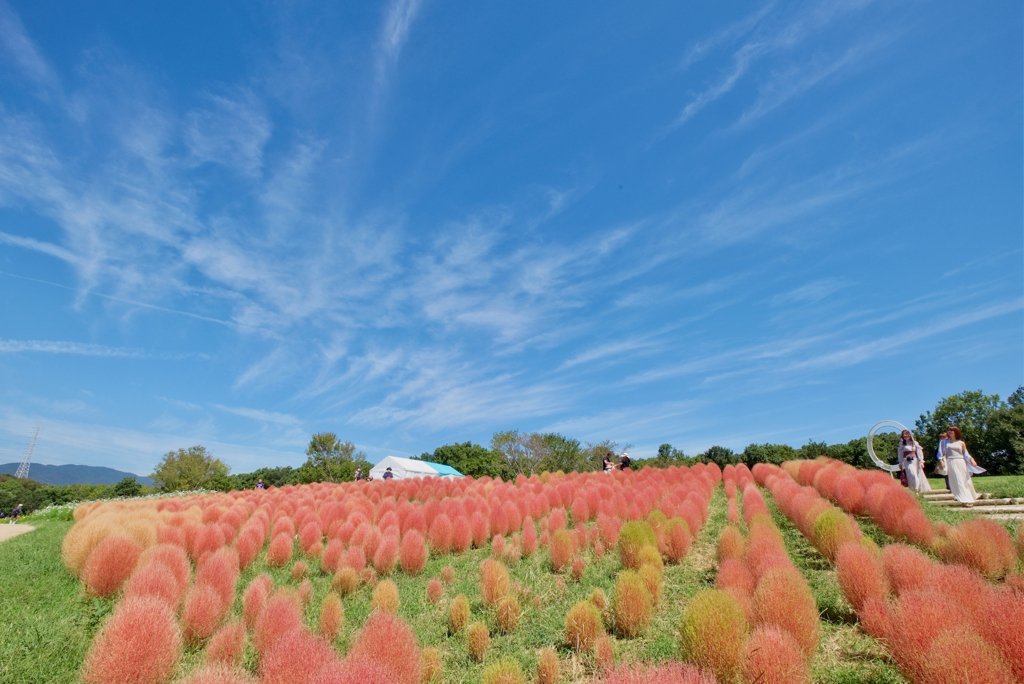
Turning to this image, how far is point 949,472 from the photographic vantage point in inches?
456

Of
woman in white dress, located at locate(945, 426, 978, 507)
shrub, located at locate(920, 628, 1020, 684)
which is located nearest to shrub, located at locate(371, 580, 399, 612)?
shrub, located at locate(920, 628, 1020, 684)

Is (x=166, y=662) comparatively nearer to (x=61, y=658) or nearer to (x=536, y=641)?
(x=61, y=658)

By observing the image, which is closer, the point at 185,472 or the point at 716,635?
the point at 716,635

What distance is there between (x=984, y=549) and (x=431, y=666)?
6395mm

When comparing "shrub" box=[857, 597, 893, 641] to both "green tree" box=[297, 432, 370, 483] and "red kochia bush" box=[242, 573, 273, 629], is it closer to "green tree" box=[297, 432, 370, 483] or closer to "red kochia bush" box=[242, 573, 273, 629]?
"red kochia bush" box=[242, 573, 273, 629]

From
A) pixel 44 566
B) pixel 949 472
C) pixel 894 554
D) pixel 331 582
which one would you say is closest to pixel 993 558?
pixel 894 554

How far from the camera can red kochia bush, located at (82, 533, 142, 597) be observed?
21.7 feet

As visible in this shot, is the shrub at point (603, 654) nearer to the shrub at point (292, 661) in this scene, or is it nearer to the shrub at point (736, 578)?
the shrub at point (736, 578)

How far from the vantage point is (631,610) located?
205 inches

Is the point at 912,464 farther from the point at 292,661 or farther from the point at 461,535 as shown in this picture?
the point at 292,661

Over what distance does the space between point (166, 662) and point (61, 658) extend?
1998 millimetres

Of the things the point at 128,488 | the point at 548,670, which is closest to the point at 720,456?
the point at 548,670

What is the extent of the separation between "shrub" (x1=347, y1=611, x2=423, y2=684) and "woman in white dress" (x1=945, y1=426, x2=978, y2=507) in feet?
44.6

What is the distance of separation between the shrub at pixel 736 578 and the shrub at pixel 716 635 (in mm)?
1079
